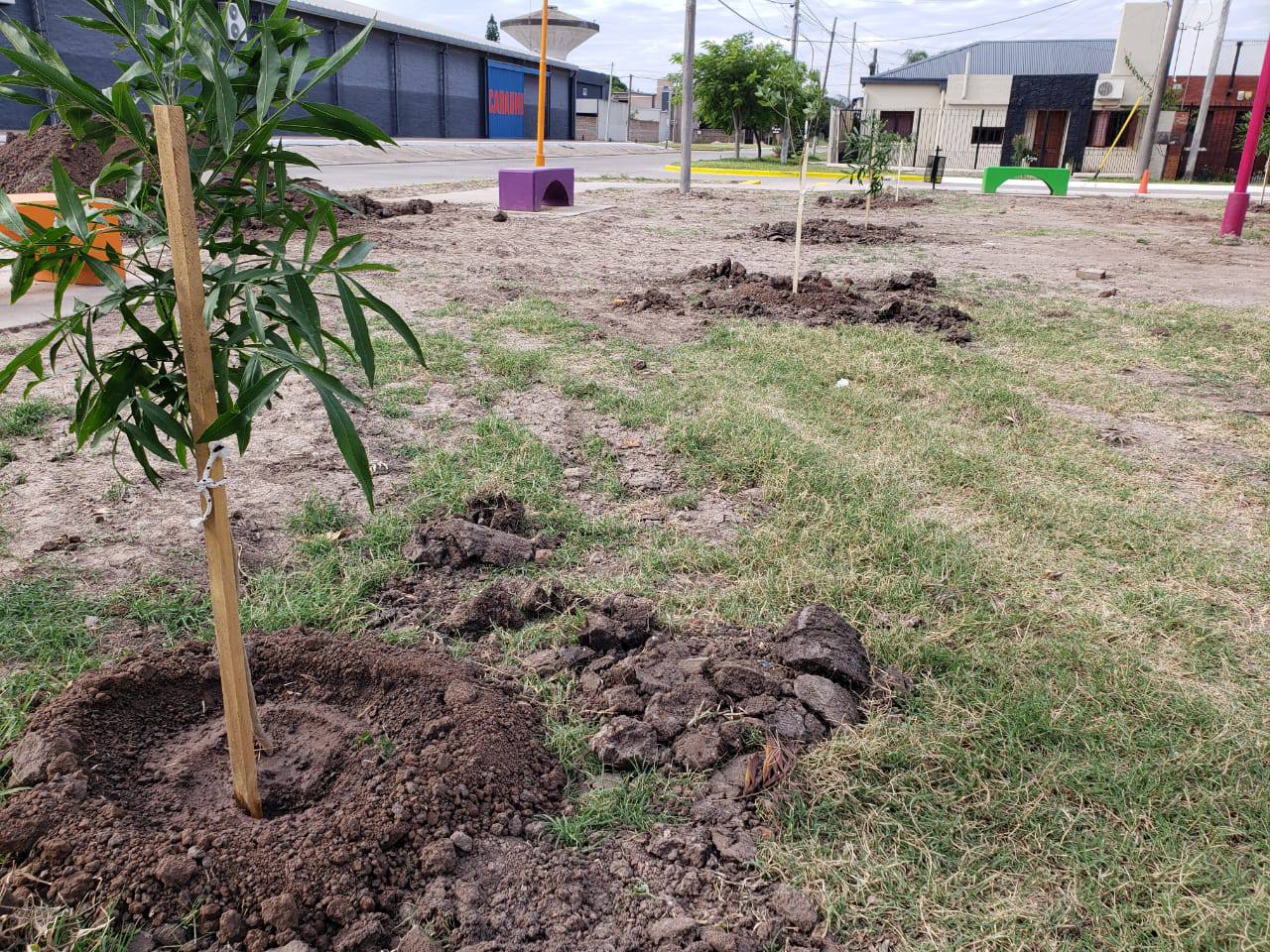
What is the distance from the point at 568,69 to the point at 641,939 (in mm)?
58445

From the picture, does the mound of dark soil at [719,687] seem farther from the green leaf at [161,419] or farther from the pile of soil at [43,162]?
the pile of soil at [43,162]

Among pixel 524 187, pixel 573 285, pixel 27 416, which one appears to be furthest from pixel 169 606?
pixel 524 187

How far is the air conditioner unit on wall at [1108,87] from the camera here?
3659 cm

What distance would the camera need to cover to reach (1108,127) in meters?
38.3

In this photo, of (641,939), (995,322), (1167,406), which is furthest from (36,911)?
(995,322)

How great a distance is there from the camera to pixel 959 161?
40438mm

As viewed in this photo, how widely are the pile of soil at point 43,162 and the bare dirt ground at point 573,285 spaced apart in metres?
3.57

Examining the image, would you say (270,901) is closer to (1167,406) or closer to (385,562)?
(385,562)

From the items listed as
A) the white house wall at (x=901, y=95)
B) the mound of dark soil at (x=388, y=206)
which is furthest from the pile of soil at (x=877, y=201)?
the white house wall at (x=901, y=95)

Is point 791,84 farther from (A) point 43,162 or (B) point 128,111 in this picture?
(B) point 128,111

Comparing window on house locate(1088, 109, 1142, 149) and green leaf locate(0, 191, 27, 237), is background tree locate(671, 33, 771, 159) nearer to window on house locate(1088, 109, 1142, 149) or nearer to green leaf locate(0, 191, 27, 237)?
window on house locate(1088, 109, 1142, 149)

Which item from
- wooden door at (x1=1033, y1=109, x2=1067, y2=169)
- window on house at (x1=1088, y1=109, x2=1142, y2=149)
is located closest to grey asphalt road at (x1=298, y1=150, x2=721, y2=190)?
wooden door at (x1=1033, y1=109, x2=1067, y2=169)

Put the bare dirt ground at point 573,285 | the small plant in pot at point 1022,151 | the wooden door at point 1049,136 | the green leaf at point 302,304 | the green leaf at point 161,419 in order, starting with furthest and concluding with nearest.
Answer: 1. the wooden door at point 1049,136
2. the small plant in pot at point 1022,151
3. the bare dirt ground at point 573,285
4. the green leaf at point 161,419
5. the green leaf at point 302,304

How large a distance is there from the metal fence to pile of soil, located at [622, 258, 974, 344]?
29.7 meters
